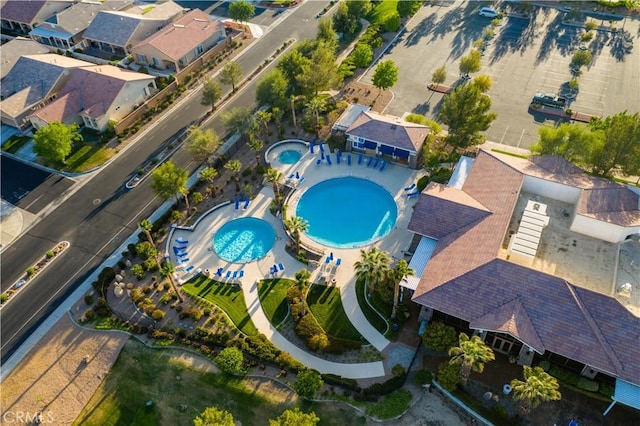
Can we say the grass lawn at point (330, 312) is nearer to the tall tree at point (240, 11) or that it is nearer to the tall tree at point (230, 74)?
the tall tree at point (230, 74)

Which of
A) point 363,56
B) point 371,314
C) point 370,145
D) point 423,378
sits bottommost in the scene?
point 371,314

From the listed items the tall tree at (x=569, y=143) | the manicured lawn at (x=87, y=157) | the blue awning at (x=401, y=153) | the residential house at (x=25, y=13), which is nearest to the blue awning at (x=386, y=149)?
the blue awning at (x=401, y=153)

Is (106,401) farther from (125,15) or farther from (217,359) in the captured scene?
(125,15)

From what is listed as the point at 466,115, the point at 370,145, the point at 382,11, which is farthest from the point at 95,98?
the point at 382,11

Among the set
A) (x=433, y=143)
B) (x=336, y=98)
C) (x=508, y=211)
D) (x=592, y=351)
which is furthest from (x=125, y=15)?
(x=592, y=351)

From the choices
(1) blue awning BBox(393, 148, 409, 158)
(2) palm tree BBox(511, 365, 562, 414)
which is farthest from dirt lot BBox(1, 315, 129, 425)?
(1) blue awning BBox(393, 148, 409, 158)

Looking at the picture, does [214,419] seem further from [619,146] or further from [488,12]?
[488,12]

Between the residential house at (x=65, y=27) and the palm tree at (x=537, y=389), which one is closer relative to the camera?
the palm tree at (x=537, y=389)
